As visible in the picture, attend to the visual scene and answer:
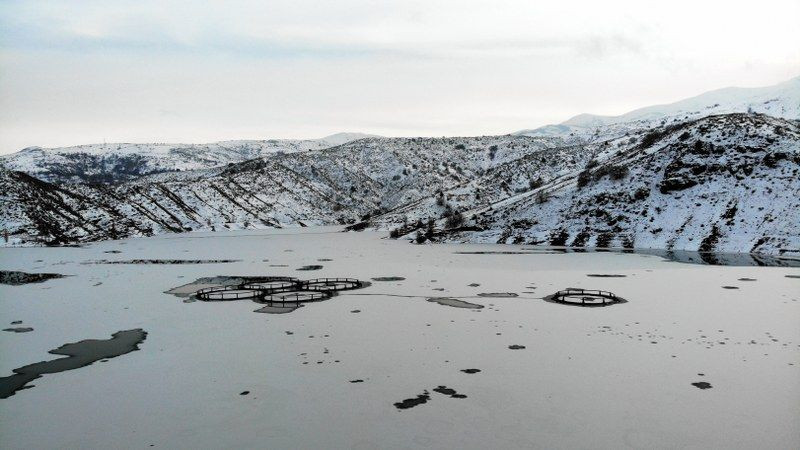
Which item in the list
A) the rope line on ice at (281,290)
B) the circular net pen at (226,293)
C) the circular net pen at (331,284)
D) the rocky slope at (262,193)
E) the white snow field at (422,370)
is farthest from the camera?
the rocky slope at (262,193)

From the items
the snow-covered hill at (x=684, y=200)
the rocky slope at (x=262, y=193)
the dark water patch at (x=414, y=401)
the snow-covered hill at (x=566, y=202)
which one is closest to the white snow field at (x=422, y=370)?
the dark water patch at (x=414, y=401)

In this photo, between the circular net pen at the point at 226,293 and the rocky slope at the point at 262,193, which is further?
the rocky slope at the point at 262,193

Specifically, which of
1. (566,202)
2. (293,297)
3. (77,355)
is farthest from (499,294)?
(566,202)

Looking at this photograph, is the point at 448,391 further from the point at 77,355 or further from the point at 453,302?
the point at 77,355

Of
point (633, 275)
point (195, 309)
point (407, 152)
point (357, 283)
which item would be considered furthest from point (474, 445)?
point (407, 152)

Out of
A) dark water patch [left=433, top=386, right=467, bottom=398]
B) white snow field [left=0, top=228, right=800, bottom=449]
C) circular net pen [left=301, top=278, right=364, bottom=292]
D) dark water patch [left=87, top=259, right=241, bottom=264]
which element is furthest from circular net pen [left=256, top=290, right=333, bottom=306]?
dark water patch [left=87, top=259, right=241, bottom=264]

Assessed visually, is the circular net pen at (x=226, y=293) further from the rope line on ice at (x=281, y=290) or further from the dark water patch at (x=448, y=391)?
the dark water patch at (x=448, y=391)
